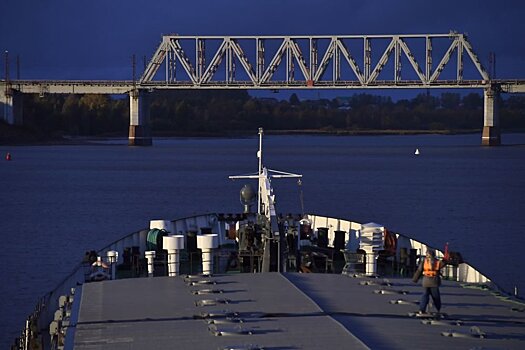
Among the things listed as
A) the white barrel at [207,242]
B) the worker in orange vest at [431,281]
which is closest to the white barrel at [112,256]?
the white barrel at [207,242]

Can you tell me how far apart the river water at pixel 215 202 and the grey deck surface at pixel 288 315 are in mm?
11702

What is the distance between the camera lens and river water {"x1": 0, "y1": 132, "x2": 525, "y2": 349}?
5622 centimetres

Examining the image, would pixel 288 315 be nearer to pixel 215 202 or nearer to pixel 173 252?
pixel 173 252

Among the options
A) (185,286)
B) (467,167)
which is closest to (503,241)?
(185,286)

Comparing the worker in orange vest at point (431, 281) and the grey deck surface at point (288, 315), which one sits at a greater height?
the worker in orange vest at point (431, 281)

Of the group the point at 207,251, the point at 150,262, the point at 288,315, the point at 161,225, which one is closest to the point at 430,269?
the point at 288,315

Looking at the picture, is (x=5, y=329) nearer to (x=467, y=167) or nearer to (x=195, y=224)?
(x=195, y=224)

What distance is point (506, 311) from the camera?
78.4 feet

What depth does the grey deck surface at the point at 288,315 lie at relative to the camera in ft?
66.6

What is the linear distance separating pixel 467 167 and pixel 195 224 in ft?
406

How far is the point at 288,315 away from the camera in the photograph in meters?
22.2

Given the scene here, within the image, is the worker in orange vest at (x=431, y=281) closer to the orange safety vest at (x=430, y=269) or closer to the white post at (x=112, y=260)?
the orange safety vest at (x=430, y=269)

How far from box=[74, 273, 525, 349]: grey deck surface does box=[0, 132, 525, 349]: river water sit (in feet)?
38.4

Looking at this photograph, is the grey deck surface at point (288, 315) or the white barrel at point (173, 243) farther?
the white barrel at point (173, 243)
